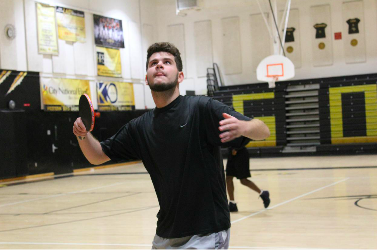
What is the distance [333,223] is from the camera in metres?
7.82

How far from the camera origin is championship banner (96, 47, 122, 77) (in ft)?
82.4

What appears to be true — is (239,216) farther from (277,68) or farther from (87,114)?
(277,68)

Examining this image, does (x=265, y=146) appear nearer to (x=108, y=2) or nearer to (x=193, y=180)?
(x=108, y=2)

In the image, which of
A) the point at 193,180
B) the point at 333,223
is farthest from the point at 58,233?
the point at 193,180

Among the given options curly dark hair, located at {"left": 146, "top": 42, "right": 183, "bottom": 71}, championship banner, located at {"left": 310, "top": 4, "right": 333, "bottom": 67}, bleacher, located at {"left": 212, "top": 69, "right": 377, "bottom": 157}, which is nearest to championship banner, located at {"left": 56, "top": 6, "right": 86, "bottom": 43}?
bleacher, located at {"left": 212, "top": 69, "right": 377, "bottom": 157}

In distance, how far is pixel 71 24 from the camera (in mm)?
23422

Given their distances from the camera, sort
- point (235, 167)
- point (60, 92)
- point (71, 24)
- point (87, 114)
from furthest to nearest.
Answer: point (71, 24), point (60, 92), point (235, 167), point (87, 114)

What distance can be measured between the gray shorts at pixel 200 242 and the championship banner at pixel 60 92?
19445mm

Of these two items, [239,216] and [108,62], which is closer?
[239,216]

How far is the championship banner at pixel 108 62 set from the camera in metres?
25.1

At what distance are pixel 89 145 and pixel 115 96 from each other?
74.5ft

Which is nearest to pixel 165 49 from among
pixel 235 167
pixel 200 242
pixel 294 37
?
pixel 200 242

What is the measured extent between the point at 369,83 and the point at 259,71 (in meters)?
5.93

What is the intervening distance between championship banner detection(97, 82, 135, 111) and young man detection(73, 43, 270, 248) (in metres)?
21.9
